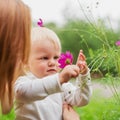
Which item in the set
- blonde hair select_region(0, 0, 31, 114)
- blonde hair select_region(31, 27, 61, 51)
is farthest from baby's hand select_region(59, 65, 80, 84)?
blonde hair select_region(31, 27, 61, 51)

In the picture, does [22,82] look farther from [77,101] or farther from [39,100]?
[77,101]

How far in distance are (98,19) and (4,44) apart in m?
0.51

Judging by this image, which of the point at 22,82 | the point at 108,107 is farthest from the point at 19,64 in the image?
the point at 108,107

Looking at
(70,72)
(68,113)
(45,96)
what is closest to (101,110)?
(68,113)

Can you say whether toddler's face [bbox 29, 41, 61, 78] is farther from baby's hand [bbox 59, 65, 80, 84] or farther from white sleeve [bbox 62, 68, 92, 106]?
baby's hand [bbox 59, 65, 80, 84]

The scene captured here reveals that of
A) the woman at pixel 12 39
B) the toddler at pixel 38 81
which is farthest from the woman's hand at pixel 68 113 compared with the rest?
the woman at pixel 12 39

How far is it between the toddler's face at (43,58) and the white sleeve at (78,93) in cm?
11

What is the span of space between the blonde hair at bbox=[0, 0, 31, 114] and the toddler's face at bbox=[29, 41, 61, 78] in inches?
5.4

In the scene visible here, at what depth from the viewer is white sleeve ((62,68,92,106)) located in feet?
7.54

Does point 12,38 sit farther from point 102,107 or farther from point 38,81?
point 102,107

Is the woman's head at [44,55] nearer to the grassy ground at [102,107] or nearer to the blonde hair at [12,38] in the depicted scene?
the blonde hair at [12,38]

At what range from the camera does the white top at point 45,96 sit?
2.09 m

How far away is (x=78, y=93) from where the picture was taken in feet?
7.78

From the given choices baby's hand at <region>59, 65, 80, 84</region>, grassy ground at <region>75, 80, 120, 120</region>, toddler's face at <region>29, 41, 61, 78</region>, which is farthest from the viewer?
grassy ground at <region>75, 80, 120, 120</region>
